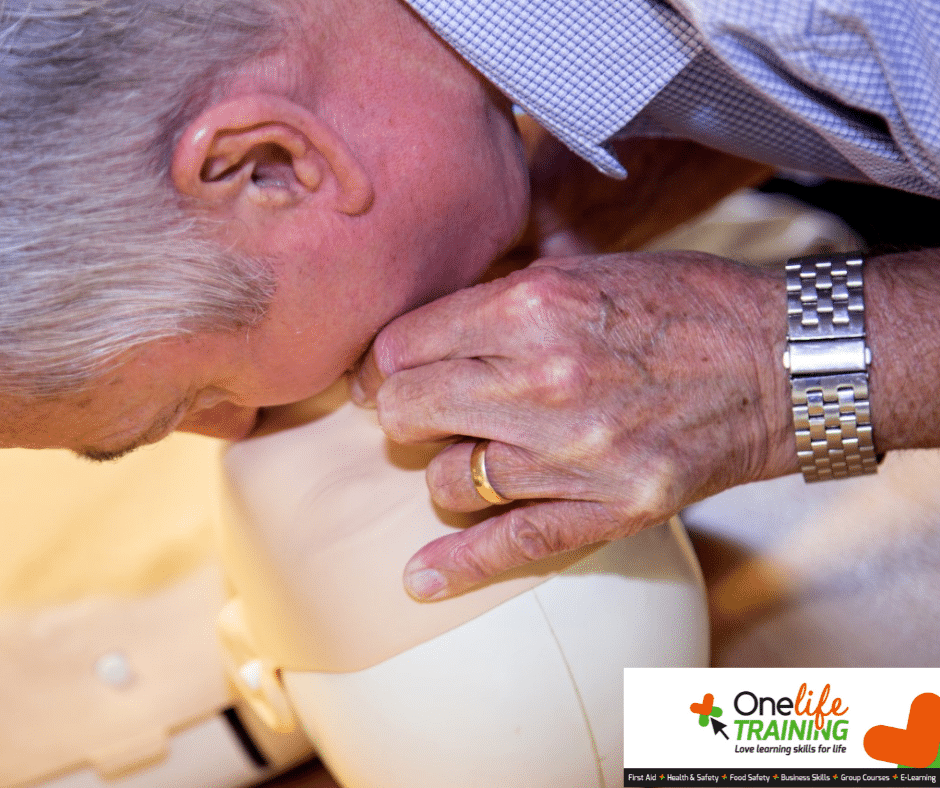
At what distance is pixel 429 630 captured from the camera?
0.72 metres

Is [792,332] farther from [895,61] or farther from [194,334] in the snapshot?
[194,334]

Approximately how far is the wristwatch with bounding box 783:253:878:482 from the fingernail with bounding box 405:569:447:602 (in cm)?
28

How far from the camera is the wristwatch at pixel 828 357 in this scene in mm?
699

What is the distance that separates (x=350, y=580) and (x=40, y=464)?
1.90 feet

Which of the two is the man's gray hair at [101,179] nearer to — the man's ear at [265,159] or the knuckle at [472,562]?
the man's ear at [265,159]

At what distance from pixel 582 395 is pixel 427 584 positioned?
0.17 meters

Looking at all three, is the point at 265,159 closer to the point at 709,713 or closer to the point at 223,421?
the point at 223,421

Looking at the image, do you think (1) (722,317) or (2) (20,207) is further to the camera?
(1) (722,317)

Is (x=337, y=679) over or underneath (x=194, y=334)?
underneath

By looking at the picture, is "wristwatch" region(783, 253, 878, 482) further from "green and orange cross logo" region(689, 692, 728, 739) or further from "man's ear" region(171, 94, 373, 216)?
"man's ear" region(171, 94, 373, 216)

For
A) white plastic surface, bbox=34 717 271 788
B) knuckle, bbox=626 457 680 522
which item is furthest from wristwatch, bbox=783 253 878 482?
white plastic surface, bbox=34 717 271 788

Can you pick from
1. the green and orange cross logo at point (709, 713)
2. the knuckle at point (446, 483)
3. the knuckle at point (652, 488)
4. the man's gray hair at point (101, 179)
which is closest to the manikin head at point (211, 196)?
the man's gray hair at point (101, 179)

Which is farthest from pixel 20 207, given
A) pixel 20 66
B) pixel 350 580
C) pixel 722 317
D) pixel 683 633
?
pixel 683 633

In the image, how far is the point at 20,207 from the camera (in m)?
0.56
